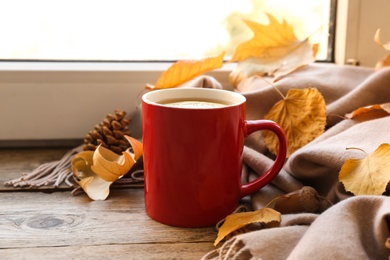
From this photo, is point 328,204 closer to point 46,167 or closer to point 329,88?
point 329,88

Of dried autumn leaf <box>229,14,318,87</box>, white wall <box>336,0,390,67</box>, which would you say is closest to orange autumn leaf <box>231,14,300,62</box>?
dried autumn leaf <box>229,14,318,87</box>

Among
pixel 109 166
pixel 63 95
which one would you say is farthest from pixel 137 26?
pixel 109 166

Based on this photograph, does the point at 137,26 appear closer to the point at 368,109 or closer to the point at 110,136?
the point at 110,136

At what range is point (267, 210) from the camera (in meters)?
0.60

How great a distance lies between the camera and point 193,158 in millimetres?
598

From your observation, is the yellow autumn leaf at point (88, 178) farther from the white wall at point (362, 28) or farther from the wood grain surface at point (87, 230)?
the white wall at point (362, 28)

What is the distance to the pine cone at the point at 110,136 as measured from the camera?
0.78 meters

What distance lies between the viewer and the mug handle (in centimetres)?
64

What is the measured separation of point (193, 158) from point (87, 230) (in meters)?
0.15

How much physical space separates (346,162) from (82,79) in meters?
0.46

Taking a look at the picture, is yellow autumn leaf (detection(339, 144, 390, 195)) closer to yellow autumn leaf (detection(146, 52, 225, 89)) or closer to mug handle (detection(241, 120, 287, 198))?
mug handle (detection(241, 120, 287, 198))

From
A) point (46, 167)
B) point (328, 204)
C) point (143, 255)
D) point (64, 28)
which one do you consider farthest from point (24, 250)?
point (64, 28)

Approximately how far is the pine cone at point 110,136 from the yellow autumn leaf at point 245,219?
0.24 m

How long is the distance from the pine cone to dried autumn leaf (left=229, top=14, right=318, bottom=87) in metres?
0.20
